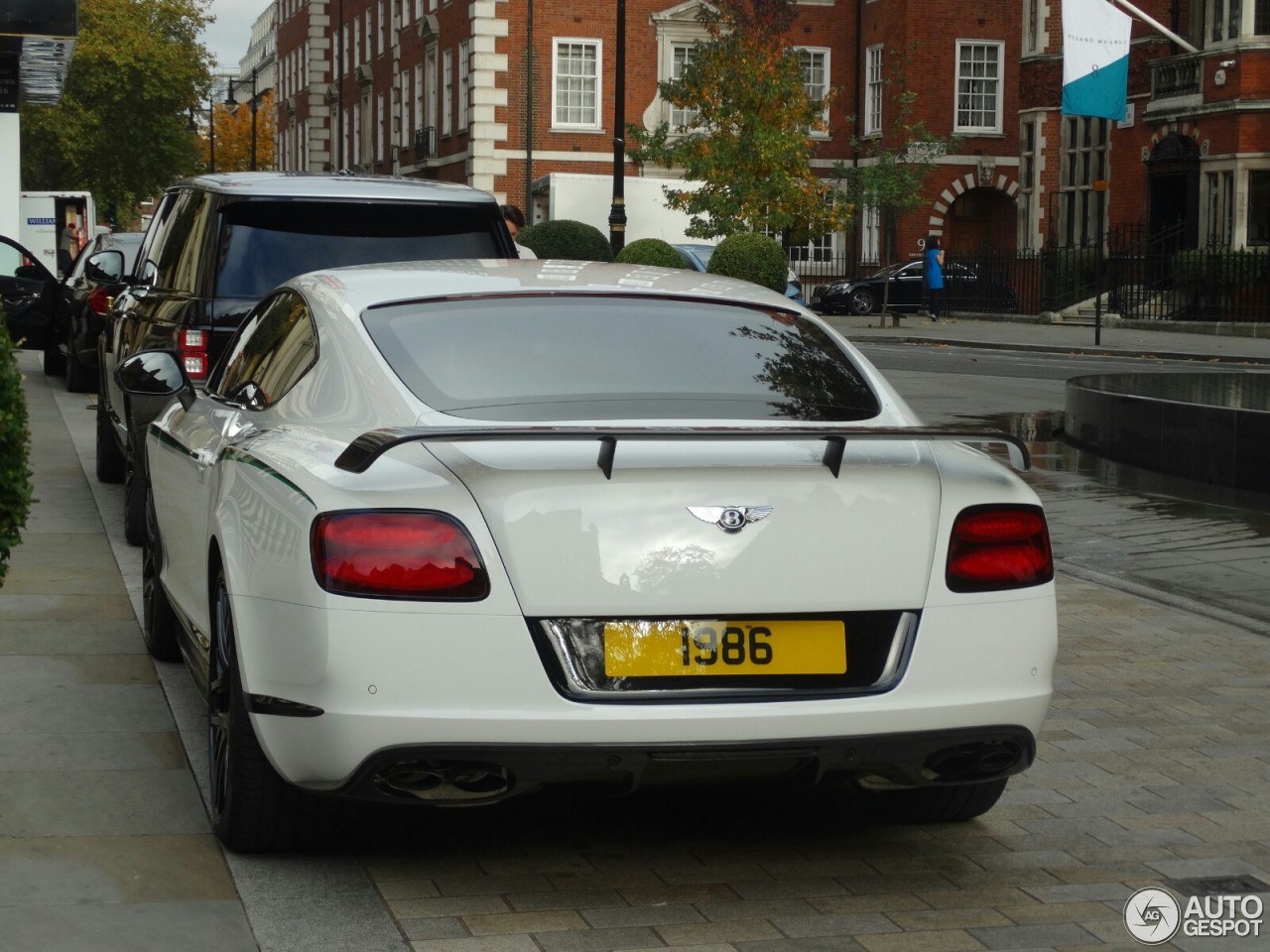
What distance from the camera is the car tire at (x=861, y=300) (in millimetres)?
47156

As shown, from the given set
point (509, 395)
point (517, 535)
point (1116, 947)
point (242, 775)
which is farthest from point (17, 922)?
point (1116, 947)

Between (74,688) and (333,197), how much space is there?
11.3 ft

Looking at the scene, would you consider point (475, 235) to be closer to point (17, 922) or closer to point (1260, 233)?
point (17, 922)

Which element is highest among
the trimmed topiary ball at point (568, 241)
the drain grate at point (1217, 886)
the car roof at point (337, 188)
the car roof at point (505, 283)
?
the trimmed topiary ball at point (568, 241)

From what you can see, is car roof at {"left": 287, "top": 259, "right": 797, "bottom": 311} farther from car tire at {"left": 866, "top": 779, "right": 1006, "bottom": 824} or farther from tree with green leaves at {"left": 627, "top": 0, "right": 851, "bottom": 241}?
tree with green leaves at {"left": 627, "top": 0, "right": 851, "bottom": 241}

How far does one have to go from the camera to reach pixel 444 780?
445cm

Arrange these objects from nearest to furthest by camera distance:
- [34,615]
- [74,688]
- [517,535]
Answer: [517,535] < [74,688] < [34,615]

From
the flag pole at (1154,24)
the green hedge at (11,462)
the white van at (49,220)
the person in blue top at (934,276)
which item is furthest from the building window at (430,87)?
the green hedge at (11,462)

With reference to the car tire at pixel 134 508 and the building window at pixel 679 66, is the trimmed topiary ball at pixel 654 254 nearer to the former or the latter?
the building window at pixel 679 66

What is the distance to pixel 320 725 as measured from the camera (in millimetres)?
4387

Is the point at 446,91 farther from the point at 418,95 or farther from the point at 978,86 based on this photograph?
the point at 978,86

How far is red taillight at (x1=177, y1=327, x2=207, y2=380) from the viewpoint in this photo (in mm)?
9398

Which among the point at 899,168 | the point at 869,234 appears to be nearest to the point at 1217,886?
the point at 899,168

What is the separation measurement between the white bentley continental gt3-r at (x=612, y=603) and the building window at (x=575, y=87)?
50104 millimetres
